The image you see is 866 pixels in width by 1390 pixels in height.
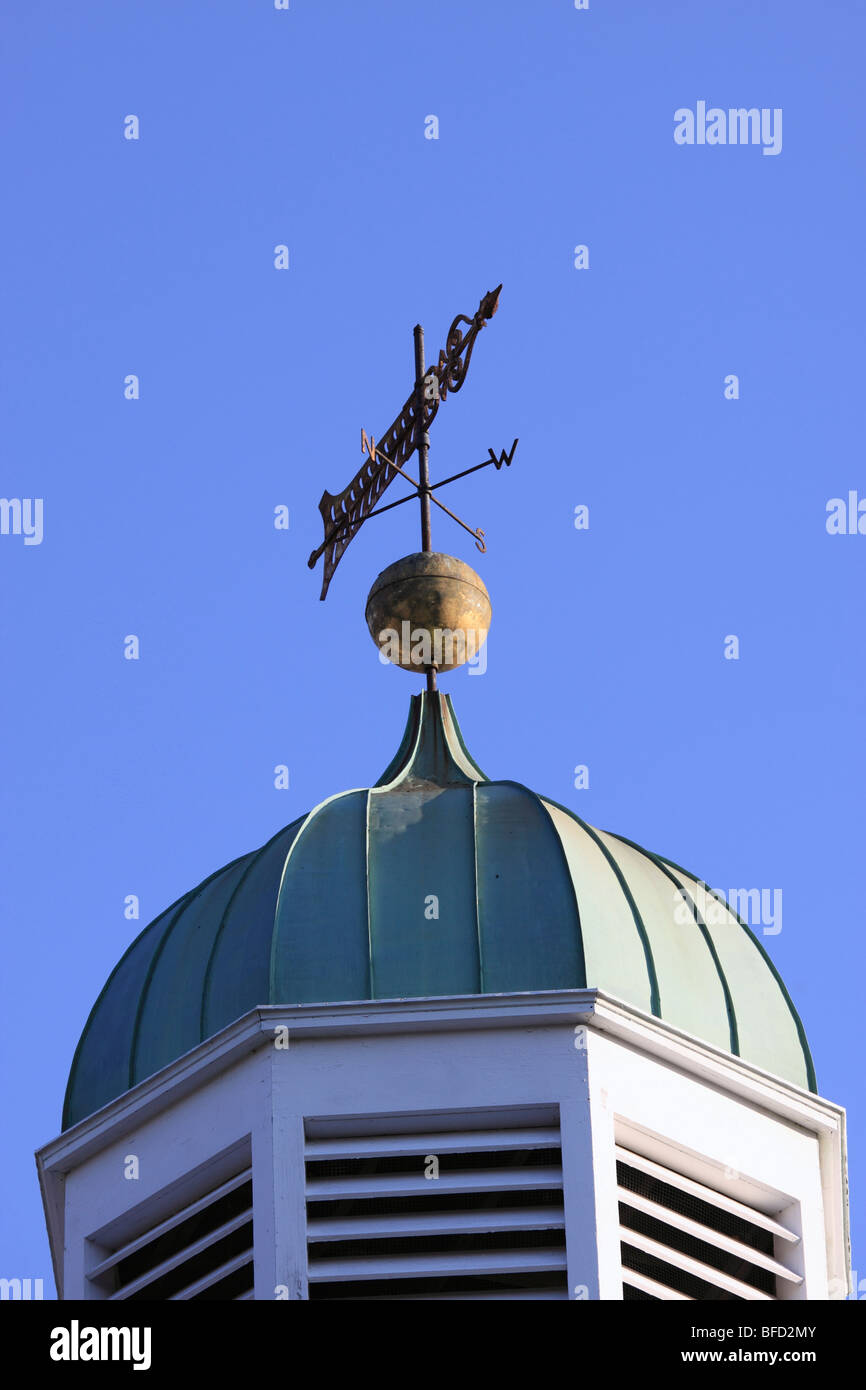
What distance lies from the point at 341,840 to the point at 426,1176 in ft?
8.95

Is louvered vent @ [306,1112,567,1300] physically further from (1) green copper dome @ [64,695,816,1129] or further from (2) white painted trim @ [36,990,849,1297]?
(1) green copper dome @ [64,695,816,1129]

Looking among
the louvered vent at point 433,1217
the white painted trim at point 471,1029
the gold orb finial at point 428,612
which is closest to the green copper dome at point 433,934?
the white painted trim at point 471,1029

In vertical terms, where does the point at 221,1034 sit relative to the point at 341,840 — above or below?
below

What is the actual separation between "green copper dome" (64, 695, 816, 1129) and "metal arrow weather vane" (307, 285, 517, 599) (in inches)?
106

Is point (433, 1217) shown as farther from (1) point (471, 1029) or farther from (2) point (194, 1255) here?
(2) point (194, 1255)

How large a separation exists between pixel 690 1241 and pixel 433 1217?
1.72 meters

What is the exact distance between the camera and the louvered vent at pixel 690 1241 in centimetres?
2041

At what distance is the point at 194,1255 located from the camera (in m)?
20.6

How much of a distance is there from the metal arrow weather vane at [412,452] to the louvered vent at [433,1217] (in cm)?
530

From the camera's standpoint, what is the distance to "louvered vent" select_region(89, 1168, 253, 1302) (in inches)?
801
